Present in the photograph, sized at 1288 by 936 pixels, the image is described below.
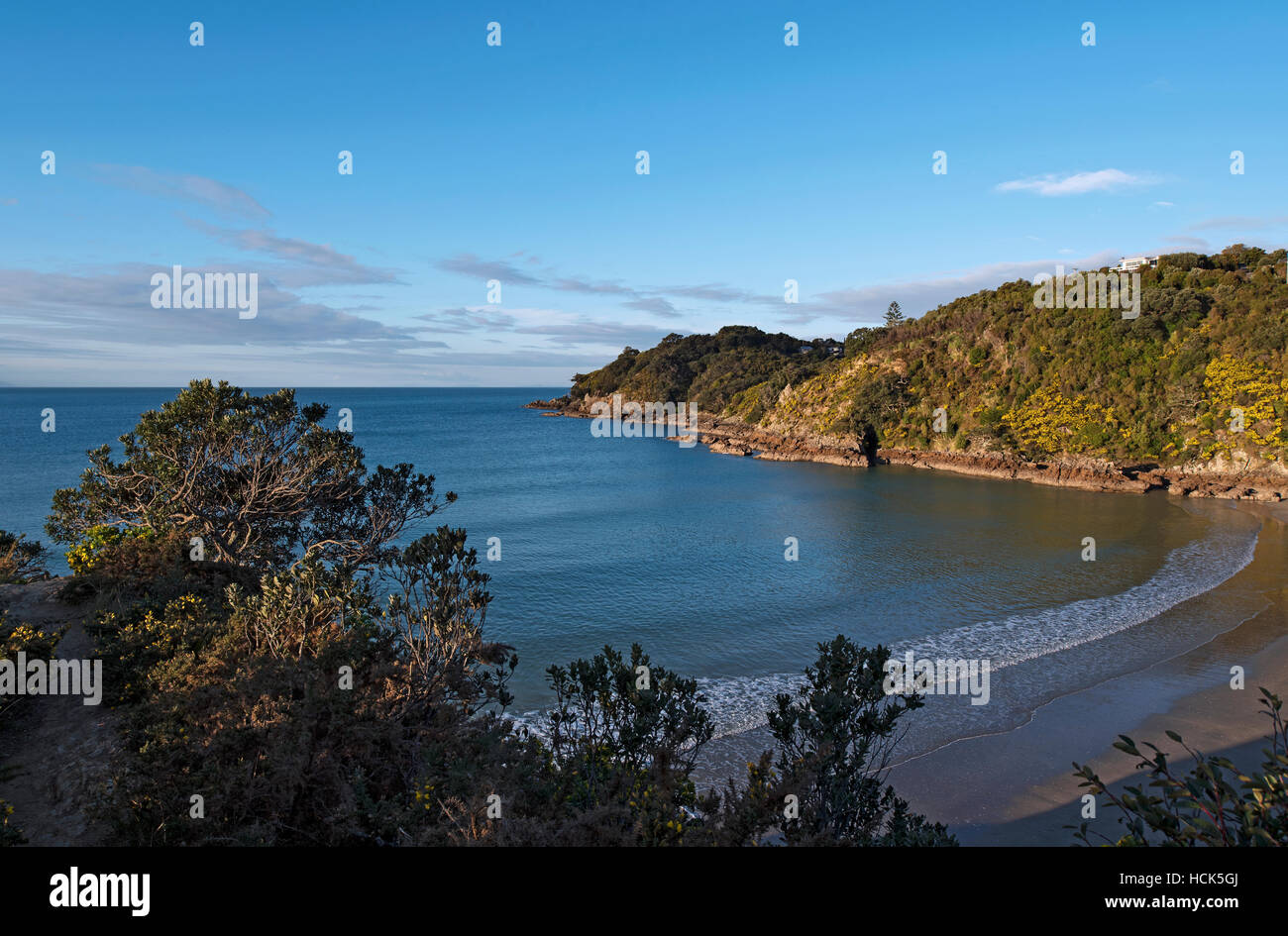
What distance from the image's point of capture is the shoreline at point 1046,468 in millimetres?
46938

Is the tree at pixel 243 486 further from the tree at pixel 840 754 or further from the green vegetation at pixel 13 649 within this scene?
the tree at pixel 840 754

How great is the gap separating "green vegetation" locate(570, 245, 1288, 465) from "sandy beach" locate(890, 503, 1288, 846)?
3807cm

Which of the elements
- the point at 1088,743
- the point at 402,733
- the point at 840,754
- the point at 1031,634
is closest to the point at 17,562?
the point at 402,733

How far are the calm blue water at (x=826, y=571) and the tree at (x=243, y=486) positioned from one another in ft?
20.3

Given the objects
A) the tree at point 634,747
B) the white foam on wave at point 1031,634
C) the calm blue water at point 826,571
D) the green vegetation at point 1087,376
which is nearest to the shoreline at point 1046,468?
the green vegetation at point 1087,376

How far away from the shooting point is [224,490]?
19.2m

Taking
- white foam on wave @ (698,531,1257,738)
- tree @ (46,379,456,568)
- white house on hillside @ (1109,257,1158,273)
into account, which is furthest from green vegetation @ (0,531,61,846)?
white house on hillside @ (1109,257,1158,273)

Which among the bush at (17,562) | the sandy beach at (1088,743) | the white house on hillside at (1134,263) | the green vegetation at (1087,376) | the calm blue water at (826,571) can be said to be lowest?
the sandy beach at (1088,743)

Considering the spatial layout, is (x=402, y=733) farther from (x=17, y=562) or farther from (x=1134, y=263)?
(x=1134, y=263)

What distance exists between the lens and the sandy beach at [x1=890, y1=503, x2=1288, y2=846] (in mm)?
12766

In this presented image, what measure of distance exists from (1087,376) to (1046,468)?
35.0 feet

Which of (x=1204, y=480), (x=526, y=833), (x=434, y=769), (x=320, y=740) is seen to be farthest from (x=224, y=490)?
(x=1204, y=480)

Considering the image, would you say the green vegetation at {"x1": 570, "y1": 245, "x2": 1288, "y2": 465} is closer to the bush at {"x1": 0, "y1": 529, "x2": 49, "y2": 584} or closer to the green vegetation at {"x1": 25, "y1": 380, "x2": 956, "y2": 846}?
the green vegetation at {"x1": 25, "y1": 380, "x2": 956, "y2": 846}

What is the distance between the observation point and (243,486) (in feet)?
63.5
